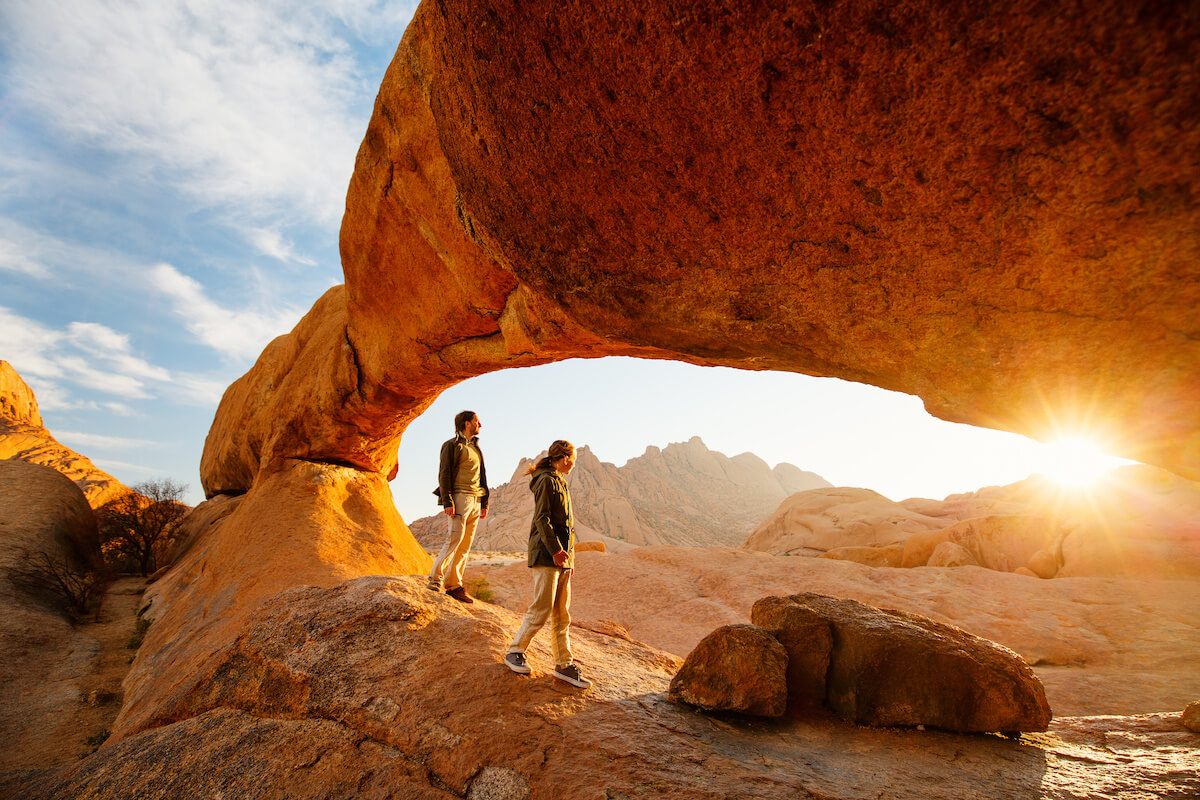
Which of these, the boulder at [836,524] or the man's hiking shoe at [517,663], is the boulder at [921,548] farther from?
the man's hiking shoe at [517,663]

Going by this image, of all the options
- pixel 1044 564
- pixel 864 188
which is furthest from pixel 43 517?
pixel 1044 564

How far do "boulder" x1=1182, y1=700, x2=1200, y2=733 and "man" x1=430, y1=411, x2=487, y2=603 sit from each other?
240 inches

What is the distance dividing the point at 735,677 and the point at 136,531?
775 inches

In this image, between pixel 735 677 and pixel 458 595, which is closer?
pixel 735 677

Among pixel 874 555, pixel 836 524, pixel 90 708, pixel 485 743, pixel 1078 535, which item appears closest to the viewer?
pixel 485 743

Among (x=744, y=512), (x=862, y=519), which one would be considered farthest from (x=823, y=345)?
(x=744, y=512)

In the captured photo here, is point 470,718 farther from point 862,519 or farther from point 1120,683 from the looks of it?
point 862,519

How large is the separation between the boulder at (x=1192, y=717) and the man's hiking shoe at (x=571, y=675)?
15.3ft

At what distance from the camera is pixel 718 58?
8.63 ft

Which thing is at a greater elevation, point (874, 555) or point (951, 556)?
Result: point (951, 556)

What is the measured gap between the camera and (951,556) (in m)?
15.0

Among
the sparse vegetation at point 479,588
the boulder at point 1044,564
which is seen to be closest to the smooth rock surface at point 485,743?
the sparse vegetation at point 479,588

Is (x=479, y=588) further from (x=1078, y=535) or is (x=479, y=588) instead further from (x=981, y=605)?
(x=1078, y=535)

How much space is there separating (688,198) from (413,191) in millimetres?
4465
